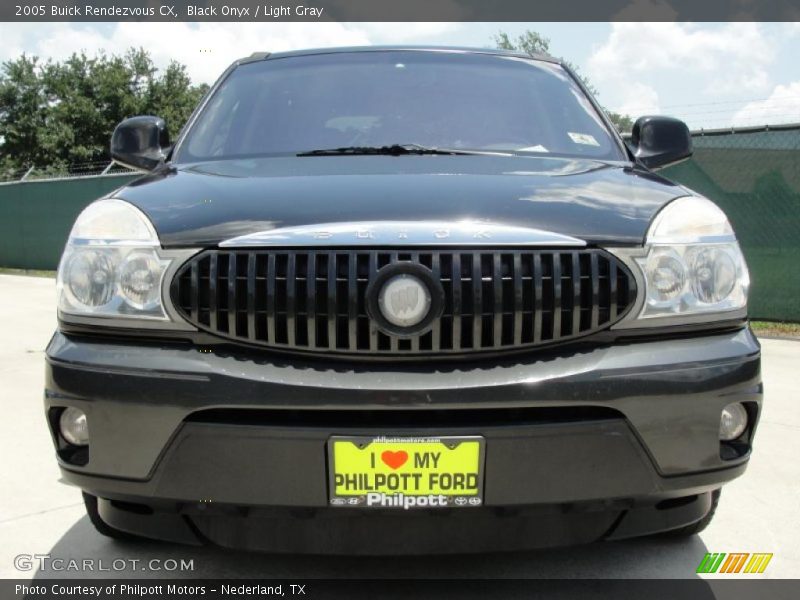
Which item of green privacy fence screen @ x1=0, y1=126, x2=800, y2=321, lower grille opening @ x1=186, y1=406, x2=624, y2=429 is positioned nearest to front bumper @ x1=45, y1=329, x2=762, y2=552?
lower grille opening @ x1=186, y1=406, x2=624, y2=429

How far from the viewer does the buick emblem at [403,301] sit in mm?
2018

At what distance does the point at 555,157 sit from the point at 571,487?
4.47ft

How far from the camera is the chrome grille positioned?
205 centimetres

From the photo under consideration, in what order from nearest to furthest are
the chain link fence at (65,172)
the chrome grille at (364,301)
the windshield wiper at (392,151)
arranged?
the chrome grille at (364,301) < the windshield wiper at (392,151) < the chain link fence at (65,172)

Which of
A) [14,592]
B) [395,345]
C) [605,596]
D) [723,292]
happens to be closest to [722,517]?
[605,596]

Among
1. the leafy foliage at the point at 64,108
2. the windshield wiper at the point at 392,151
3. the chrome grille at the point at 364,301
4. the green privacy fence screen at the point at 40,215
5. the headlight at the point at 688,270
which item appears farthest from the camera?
the leafy foliage at the point at 64,108

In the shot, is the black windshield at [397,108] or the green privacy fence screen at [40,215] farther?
the green privacy fence screen at [40,215]

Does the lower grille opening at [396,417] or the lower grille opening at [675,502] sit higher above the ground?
the lower grille opening at [396,417]

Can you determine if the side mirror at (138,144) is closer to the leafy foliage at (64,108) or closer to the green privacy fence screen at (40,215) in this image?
the green privacy fence screen at (40,215)

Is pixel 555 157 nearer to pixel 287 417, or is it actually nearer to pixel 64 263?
pixel 287 417

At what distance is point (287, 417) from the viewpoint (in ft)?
6.57

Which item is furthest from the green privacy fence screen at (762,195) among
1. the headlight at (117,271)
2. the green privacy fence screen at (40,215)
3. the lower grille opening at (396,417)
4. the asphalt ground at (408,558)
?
the green privacy fence screen at (40,215)

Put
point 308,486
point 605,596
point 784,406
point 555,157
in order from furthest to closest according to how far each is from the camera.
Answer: point 784,406
point 555,157
point 605,596
point 308,486

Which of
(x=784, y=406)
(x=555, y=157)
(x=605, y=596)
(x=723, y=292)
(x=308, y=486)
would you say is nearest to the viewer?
(x=308, y=486)
